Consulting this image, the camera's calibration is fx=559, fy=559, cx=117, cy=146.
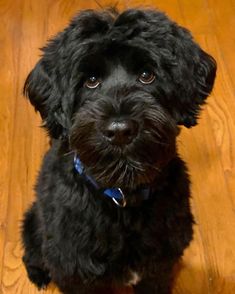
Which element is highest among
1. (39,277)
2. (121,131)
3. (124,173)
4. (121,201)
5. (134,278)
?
(121,131)

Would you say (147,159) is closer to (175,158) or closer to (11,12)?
(175,158)

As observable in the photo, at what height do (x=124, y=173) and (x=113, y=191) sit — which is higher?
(x=124, y=173)

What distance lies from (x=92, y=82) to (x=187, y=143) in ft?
2.85

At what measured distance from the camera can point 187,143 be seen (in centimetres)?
201

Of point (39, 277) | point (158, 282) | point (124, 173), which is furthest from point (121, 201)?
point (39, 277)

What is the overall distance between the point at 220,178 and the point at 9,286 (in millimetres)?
777

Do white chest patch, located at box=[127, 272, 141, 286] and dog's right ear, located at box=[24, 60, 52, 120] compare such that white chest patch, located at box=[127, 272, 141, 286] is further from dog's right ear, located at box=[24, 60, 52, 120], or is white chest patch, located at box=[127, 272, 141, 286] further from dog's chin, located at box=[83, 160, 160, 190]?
dog's right ear, located at box=[24, 60, 52, 120]

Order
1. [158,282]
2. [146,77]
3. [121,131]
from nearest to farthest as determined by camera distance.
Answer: [121,131]
[146,77]
[158,282]

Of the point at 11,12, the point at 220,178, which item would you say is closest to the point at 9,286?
the point at 220,178

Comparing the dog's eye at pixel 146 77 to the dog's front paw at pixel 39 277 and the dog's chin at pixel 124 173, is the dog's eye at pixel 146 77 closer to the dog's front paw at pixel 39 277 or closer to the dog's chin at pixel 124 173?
the dog's chin at pixel 124 173

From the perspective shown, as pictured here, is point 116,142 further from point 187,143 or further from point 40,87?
point 187,143

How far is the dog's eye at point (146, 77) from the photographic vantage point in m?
1.19

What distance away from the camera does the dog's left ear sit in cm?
121

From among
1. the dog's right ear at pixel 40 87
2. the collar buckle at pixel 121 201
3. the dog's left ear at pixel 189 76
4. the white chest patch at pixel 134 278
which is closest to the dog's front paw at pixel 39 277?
the white chest patch at pixel 134 278
